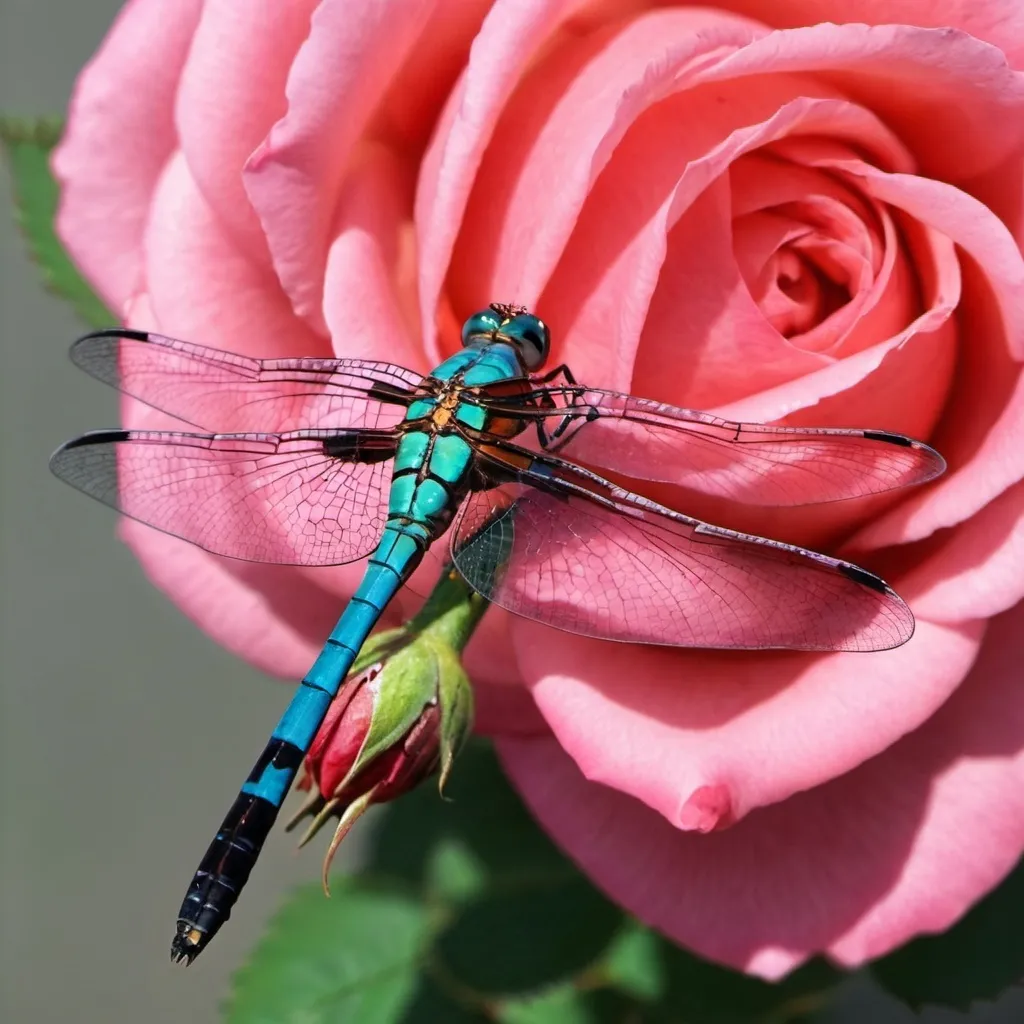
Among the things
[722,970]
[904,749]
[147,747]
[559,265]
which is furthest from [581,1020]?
[147,747]

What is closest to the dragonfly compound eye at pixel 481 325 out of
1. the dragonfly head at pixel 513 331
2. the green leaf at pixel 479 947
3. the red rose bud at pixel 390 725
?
the dragonfly head at pixel 513 331

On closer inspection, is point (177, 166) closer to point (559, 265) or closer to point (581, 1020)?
point (559, 265)

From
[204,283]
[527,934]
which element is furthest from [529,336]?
[527,934]

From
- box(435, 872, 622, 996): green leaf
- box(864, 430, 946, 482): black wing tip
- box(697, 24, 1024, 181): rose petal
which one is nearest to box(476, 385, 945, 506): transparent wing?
box(864, 430, 946, 482): black wing tip

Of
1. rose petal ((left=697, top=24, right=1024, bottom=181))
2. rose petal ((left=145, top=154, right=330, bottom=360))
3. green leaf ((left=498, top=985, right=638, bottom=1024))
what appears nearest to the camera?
rose petal ((left=697, top=24, right=1024, bottom=181))

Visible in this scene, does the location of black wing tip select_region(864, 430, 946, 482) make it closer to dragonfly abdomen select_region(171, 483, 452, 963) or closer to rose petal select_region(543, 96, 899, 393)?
rose petal select_region(543, 96, 899, 393)

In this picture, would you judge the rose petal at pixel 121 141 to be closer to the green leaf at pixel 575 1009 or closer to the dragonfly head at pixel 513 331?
the dragonfly head at pixel 513 331

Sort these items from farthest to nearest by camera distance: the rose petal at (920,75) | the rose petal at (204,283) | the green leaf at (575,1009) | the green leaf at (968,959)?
the green leaf at (575,1009) < the green leaf at (968,959) < the rose petal at (204,283) < the rose petal at (920,75)
